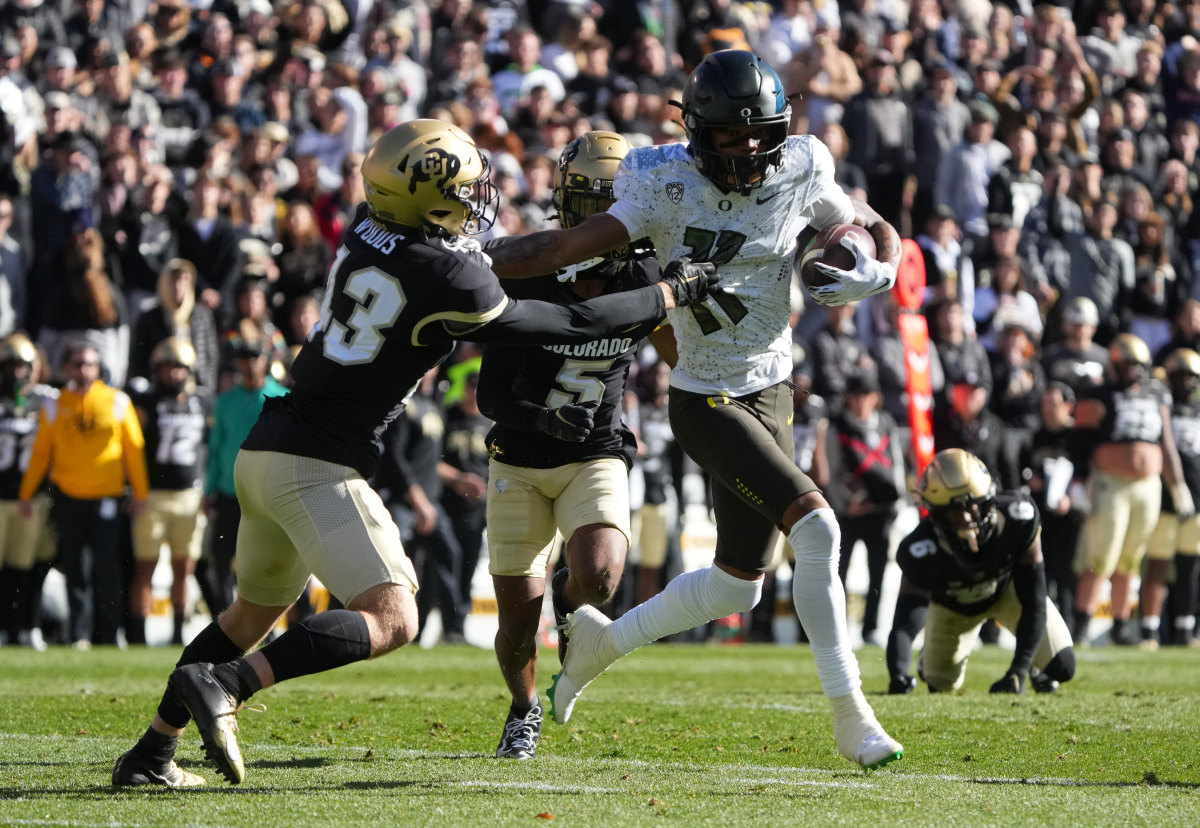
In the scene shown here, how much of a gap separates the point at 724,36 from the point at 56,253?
6479 mm

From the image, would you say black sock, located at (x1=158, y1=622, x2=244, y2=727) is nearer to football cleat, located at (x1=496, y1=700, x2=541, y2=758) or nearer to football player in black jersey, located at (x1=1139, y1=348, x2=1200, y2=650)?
football cleat, located at (x1=496, y1=700, x2=541, y2=758)

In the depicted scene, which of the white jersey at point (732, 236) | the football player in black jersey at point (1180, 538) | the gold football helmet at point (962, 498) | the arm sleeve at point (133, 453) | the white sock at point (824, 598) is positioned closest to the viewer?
the white sock at point (824, 598)

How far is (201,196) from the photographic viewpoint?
1145cm

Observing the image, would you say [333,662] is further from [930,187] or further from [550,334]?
[930,187]

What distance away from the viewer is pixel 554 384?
231 inches

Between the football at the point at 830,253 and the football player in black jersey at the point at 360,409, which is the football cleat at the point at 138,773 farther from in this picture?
the football at the point at 830,253

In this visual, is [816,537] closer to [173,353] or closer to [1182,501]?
[173,353]

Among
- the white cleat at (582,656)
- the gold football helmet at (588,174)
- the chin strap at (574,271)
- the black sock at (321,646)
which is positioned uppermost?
the gold football helmet at (588,174)

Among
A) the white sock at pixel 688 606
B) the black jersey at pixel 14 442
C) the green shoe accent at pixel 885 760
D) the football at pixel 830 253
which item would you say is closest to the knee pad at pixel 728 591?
the white sock at pixel 688 606

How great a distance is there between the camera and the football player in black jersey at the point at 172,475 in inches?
430

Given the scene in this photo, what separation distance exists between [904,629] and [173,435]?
5119mm

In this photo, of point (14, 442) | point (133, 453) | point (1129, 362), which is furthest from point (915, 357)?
point (14, 442)

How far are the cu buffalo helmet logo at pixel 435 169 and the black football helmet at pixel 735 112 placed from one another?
34.6 inches

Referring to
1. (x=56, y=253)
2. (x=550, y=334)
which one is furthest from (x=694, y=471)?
(x=550, y=334)
